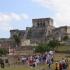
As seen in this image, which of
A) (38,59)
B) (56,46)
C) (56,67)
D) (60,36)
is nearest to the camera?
(56,67)

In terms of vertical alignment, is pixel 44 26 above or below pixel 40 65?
above

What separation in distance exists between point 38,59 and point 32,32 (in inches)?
3778

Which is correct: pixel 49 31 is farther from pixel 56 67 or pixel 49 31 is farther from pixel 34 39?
pixel 56 67

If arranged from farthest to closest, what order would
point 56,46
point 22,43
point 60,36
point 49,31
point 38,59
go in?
point 49,31 → point 60,36 → point 22,43 → point 56,46 → point 38,59

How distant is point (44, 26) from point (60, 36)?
10788 millimetres

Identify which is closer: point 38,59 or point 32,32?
point 38,59

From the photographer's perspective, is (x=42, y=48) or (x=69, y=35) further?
(x=69, y=35)

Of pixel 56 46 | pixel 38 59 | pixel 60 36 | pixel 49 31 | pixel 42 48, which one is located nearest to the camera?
pixel 38 59

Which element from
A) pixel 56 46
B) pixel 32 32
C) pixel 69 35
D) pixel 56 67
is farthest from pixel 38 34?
pixel 56 67

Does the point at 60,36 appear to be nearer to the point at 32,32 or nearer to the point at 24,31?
the point at 32,32

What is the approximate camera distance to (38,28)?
126750 mm

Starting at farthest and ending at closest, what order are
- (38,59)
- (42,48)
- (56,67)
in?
(42,48)
(38,59)
(56,67)

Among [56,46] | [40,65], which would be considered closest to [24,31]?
[56,46]

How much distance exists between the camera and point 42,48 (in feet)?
261
